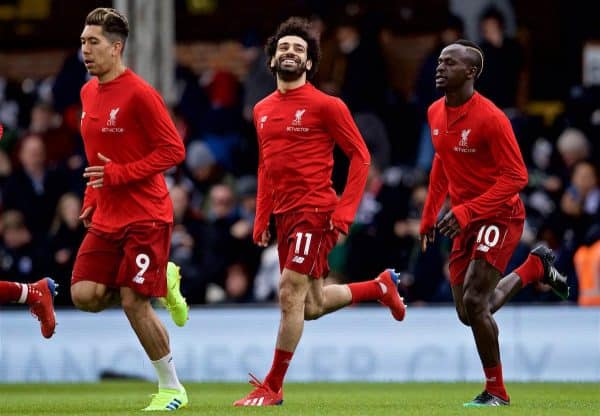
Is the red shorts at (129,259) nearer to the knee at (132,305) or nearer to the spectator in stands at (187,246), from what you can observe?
the knee at (132,305)

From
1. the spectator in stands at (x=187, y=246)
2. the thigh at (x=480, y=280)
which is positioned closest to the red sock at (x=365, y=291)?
the thigh at (x=480, y=280)

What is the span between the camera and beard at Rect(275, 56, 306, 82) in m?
12.4

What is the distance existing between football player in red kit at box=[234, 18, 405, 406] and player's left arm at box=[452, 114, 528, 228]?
85 centimetres

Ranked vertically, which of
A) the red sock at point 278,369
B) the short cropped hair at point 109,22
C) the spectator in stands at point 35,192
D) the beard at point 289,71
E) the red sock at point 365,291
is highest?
the short cropped hair at point 109,22

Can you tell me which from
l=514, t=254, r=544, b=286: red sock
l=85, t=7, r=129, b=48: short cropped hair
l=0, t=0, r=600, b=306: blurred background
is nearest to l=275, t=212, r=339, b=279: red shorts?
l=514, t=254, r=544, b=286: red sock

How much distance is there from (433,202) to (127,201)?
7.65 ft

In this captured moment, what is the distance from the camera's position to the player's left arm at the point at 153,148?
11.5 m

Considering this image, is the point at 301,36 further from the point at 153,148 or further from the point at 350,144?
the point at 153,148

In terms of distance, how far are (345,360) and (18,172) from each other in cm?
544

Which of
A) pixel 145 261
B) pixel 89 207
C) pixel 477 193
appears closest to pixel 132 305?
pixel 145 261

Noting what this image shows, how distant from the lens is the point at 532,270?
13.1 meters

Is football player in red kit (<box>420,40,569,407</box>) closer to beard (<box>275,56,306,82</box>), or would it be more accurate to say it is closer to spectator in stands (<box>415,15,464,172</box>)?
beard (<box>275,56,306,82</box>)

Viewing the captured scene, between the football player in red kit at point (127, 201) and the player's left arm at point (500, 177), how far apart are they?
2047 mm

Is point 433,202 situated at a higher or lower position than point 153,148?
lower
